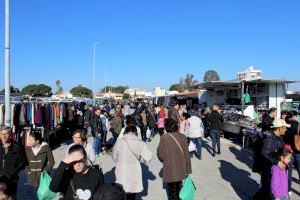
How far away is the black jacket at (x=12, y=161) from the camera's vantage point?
5.86 metres

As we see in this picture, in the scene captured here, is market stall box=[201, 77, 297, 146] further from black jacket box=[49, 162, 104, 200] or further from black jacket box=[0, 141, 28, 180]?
black jacket box=[49, 162, 104, 200]

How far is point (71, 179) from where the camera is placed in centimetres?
397

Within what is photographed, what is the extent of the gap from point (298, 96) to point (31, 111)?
21.3 m

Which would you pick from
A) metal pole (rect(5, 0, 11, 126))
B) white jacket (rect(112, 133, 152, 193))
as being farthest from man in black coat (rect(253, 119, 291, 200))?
metal pole (rect(5, 0, 11, 126))

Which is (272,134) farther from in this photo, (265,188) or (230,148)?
(230,148)

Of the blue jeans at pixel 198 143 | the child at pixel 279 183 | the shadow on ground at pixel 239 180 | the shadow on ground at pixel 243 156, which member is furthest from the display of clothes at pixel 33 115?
the child at pixel 279 183

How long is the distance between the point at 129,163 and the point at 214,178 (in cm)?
453

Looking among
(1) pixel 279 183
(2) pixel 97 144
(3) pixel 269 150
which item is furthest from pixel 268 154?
(2) pixel 97 144

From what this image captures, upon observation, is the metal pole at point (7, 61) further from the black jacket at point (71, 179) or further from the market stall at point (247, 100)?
the market stall at point (247, 100)

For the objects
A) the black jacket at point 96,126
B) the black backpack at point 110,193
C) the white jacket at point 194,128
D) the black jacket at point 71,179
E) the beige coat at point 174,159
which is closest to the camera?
the black backpack at point 110,193

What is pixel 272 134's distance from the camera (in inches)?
273

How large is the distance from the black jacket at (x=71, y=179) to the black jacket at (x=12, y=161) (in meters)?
2.15

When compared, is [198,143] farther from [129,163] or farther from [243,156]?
[129,163]

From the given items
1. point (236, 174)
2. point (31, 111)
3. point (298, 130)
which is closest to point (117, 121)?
point (31, 111)
